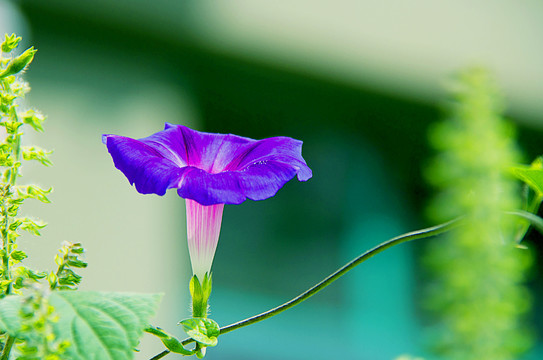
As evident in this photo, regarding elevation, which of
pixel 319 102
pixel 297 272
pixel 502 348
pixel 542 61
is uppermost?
pixel 542 61

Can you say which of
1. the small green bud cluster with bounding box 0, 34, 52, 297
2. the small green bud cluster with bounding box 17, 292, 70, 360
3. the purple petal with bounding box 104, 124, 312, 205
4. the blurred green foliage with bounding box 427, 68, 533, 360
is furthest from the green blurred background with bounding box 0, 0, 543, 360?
the small green bud cluster with bounding box 17, 292, 70, 360

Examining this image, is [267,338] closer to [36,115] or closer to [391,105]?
[391,105]

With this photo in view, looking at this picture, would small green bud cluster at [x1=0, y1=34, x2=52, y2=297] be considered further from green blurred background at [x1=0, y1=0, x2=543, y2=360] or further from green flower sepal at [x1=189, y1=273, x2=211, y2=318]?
green blurred background at [x1=0, y1=0, x2=543, y2=360]

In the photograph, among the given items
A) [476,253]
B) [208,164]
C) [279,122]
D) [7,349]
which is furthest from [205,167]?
[279,122]

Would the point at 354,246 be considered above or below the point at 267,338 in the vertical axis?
above

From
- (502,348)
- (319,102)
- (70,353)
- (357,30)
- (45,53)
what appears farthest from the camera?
(319,102)

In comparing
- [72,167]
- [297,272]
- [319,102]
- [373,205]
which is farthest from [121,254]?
[373,205]

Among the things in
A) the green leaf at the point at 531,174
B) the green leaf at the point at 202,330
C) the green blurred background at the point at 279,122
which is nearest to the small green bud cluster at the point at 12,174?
the green leaf at the point at 202,330
